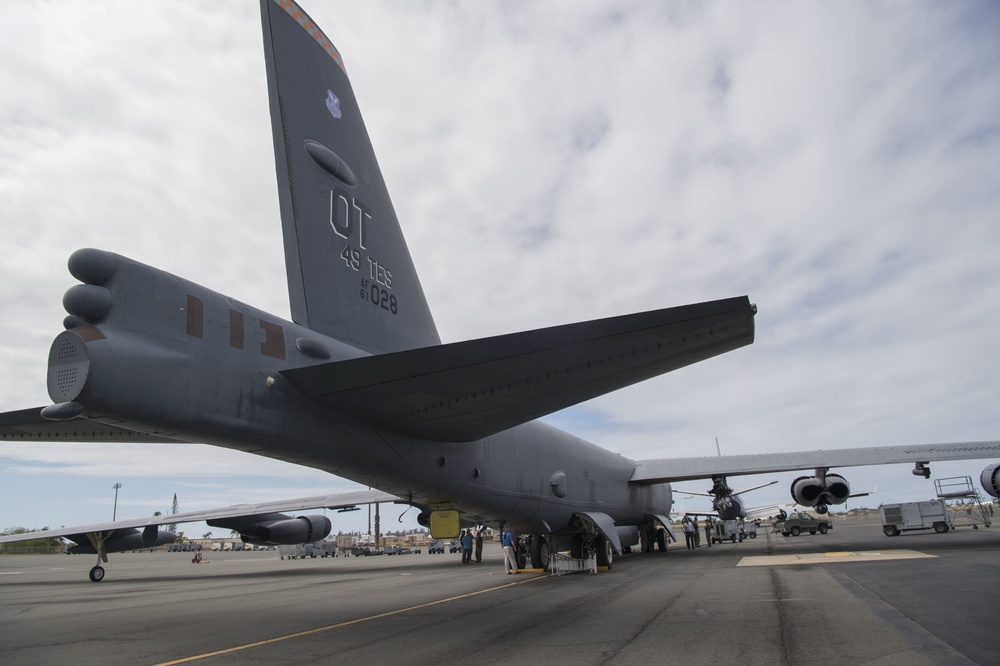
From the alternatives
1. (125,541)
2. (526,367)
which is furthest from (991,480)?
(125,541)

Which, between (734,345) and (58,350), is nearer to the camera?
(58,350)

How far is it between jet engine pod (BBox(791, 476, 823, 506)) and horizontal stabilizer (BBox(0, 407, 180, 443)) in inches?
733

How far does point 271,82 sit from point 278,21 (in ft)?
2.36

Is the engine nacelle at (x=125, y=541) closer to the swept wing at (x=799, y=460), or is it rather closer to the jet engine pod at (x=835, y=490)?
the swept wing at (x=799, y=460)

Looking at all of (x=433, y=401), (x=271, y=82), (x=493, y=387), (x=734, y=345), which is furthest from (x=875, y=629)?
(x=271, y=82)

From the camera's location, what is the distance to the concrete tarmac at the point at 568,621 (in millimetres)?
5574

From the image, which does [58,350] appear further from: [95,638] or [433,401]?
[95,638]

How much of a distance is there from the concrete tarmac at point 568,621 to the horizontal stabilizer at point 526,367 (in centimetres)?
231

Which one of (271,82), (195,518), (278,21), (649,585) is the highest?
(278,21)

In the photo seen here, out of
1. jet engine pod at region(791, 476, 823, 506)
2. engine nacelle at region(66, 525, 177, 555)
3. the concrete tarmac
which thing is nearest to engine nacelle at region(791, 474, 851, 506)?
jet engine pod at region(791, 476, 823, 506)

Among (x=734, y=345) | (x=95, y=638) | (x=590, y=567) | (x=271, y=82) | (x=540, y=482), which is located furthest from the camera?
(x=590, y=567)

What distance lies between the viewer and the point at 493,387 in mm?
5926

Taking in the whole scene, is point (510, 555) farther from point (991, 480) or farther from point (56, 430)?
point (991, 480)

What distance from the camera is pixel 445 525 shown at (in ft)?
29.2
